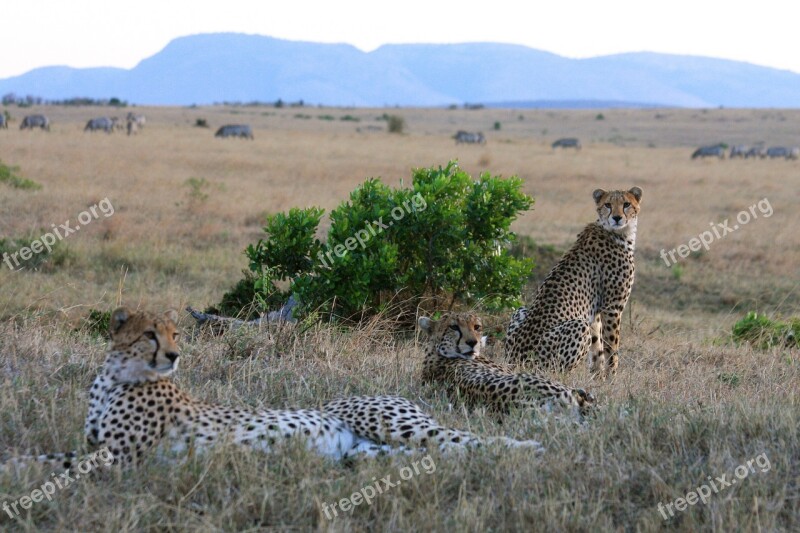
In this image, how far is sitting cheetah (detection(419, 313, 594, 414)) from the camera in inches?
174

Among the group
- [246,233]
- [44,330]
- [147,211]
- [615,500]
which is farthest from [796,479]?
[147,211]

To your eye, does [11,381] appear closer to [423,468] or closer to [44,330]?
[44,330]

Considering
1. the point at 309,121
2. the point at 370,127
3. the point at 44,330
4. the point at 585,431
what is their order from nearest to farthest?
the point at 585,431 → the point at 44,330 → the point at 370,127 → the point at 309,121

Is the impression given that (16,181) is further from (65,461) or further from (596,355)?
(65,461)

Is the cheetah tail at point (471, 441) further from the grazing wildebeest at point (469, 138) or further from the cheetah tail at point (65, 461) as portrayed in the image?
the grazing wildebeest at point (469, 138)

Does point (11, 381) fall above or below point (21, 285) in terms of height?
above

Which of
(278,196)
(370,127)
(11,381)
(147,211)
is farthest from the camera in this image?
(370,127)

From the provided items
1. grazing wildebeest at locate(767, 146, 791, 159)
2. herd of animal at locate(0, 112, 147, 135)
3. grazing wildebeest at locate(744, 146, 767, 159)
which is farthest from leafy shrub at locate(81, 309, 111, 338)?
grazing wildebeest at locate(767, 146, 791, 159)

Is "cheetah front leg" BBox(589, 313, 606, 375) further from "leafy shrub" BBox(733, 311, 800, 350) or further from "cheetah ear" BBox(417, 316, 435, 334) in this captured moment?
"leafy shrub" BBox(733, 311, 800, 350)

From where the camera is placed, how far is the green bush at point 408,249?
716 cm

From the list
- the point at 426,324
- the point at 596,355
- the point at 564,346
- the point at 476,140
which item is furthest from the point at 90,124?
the point at 426,324

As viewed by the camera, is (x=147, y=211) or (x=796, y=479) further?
(x=147, y=211)

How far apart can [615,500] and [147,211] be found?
1192 centimetres

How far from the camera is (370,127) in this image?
4850cm
